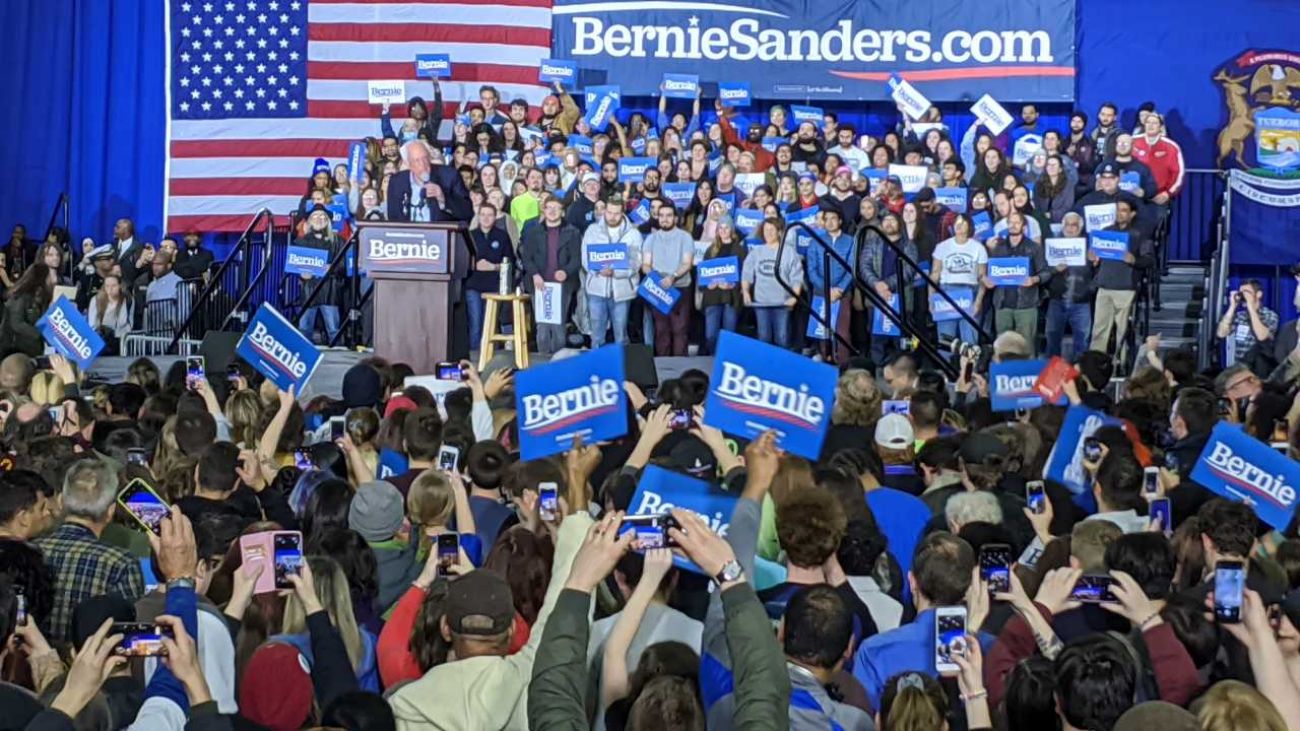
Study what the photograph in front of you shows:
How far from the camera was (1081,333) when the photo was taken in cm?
1526

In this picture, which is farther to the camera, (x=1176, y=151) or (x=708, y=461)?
(x=1176, y=151)

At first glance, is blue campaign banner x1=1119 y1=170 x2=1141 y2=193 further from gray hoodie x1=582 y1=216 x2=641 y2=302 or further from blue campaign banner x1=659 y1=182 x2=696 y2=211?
gray hoodie x1=582 y1=216 x2=641 y2=302

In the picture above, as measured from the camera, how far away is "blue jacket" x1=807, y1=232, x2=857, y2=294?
15.7m

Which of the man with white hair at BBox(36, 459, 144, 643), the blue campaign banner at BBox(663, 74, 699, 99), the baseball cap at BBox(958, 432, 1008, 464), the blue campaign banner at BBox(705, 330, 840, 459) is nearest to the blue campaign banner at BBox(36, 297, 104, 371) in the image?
the man with white hair at BBox(36, 459, 144, 643)

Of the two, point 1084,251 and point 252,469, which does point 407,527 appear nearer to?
point 252,469

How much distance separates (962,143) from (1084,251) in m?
3.95

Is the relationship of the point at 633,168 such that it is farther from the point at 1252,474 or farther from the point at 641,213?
the point at 1252,474

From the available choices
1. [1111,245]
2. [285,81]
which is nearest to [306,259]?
[285,81]

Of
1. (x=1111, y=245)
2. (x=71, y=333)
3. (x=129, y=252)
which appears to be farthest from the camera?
(x=129, y=252)

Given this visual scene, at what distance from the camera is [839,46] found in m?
19.9

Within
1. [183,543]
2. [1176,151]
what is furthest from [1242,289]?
[183,543]

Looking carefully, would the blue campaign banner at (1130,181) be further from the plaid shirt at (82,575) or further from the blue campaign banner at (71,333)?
the plaid shirt at (82,575)

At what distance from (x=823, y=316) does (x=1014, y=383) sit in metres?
6.57

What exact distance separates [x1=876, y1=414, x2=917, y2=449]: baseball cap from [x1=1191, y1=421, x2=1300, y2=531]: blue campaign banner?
1.15 m
